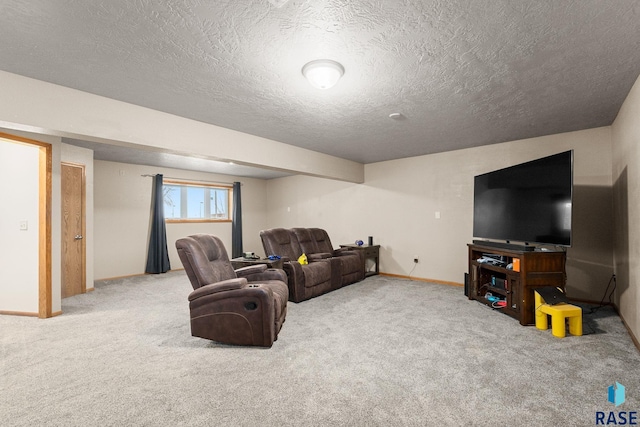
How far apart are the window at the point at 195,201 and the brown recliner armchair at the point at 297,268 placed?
323 cm

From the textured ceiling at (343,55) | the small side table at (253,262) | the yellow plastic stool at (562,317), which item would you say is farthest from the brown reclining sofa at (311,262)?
the yellow plastic stool at (562,317)

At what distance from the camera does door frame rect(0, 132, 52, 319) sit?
11.7 feet

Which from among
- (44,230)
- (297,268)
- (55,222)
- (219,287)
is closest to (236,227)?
(297,268)

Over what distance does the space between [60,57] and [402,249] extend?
535 cm

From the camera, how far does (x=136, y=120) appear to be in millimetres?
3098

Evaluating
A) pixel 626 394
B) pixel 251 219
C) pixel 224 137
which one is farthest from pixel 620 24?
pixel 251 219

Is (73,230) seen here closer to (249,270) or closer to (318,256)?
(249,270)

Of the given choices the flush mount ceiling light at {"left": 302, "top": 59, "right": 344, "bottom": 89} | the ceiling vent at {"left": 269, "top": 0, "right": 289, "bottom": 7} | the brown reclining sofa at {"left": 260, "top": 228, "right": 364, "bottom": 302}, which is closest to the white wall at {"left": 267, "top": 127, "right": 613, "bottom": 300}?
the brown reclining sofa at {"left": 260, "top": 228, "right": 364, "bottom": 302}

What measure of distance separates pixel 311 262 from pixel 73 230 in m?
3.79

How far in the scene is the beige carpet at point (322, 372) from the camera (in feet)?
5.89

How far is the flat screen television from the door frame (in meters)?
5.57

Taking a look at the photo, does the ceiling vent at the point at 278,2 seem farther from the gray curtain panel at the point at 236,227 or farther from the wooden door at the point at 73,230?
the gray curtain panel at the point at 236,227

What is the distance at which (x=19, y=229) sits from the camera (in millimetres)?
3715

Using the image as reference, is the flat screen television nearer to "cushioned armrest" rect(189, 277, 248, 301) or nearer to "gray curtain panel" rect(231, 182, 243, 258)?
"cushioned armrest" rect(189, 277, 248, 301)
